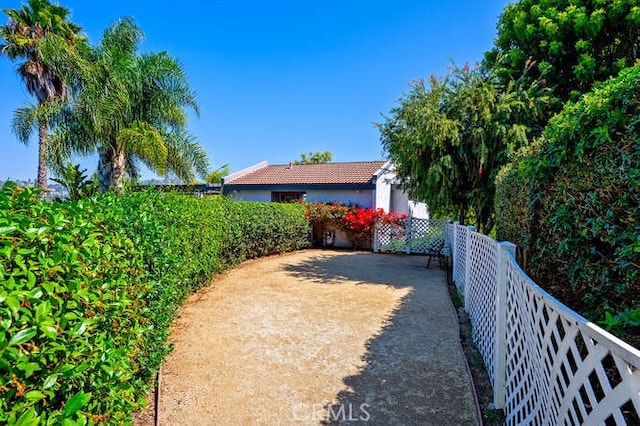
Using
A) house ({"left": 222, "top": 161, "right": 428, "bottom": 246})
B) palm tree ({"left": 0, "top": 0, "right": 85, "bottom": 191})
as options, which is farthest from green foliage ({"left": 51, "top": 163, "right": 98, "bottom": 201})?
house ({"left": 222, "top": 161, "right": 428, "bottom": 246})

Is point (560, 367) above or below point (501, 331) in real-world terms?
above

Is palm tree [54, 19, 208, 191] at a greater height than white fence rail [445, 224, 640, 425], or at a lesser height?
greater

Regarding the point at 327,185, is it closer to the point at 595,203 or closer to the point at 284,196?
the point at 284,196

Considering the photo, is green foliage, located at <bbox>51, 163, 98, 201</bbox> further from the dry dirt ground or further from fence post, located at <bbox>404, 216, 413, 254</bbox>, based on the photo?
fence post, located at <bbox>404, 216, 413, 254</bbox>

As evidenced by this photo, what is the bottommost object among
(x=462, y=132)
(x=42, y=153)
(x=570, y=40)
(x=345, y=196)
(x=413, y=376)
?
(x=413, y=376)

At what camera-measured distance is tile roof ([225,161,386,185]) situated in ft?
58.7

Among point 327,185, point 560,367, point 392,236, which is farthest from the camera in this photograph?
point 327,185

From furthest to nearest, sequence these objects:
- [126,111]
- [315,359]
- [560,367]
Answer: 1. [126,111]
2. [315,359]
3. [560,367]

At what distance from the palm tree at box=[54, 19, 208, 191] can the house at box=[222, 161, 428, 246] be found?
5.56 m

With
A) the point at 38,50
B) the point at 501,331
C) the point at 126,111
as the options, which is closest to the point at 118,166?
the point at 126,111

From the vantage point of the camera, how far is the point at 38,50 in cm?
1238

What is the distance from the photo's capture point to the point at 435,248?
12391 millimetres

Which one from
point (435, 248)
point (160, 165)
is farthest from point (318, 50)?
point (435, 248)

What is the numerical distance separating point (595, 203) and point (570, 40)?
389 inches
